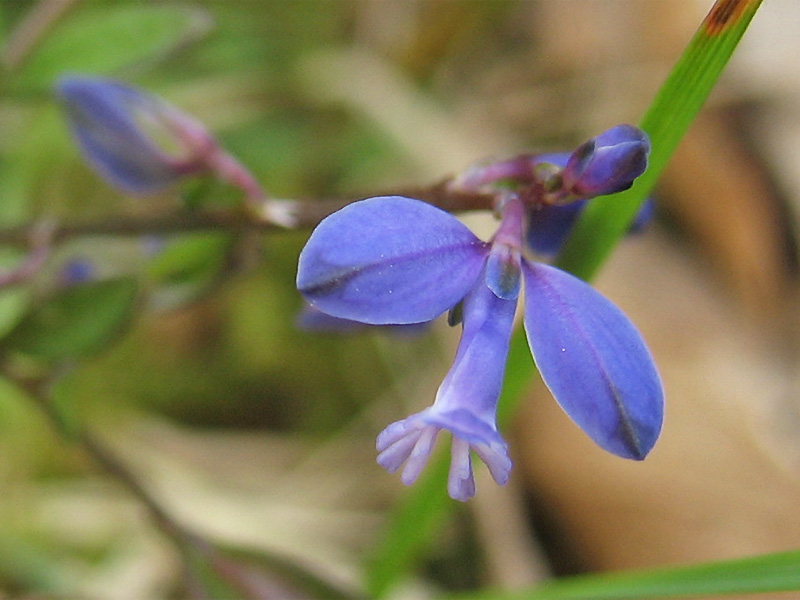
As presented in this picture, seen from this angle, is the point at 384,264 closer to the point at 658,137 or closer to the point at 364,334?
the point at 658,137

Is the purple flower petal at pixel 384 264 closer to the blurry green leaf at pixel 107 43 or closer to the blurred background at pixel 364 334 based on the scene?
the blurred background at pixel 364 334

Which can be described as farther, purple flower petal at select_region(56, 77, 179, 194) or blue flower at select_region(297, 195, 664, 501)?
purple flower petal at select_region(56, 77, 179, 194)

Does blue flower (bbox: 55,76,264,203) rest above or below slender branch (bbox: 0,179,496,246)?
above

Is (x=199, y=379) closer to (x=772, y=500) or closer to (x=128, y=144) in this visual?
(x=128, y=144)

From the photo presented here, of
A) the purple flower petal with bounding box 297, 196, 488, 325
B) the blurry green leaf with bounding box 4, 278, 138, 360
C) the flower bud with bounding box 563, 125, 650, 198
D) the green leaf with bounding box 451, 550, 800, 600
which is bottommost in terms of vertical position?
the green leaf with bounding box 451, 550, 800, 600

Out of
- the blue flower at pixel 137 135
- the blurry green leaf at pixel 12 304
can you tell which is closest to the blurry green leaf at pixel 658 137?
the blue flower at pixel 137 135

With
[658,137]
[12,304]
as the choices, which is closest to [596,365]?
[658,137]

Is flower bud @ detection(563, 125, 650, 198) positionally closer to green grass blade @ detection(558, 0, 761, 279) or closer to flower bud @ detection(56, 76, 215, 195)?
green grass blade @ detection(558, 0, 761, 279)

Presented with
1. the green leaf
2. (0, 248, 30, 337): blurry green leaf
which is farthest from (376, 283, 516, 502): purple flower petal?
(0, 248, 30, 337): blurry green leaf
